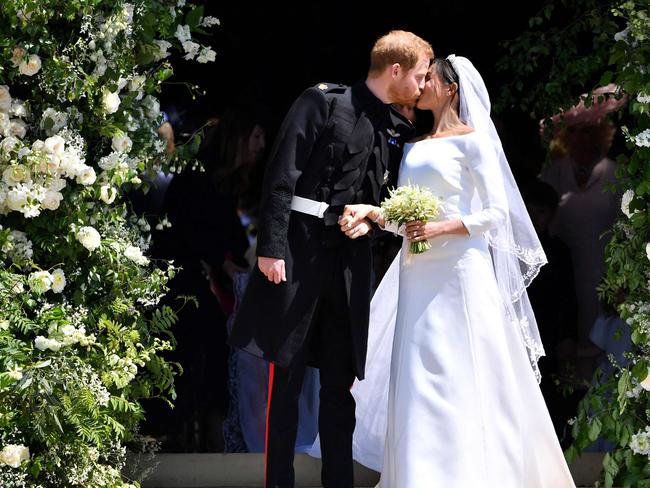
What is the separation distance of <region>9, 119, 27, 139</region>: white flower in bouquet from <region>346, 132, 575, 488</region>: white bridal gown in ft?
5.46

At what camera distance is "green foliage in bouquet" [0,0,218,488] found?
439cm

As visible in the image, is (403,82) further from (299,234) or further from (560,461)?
(560,461)

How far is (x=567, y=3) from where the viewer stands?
6.00 m

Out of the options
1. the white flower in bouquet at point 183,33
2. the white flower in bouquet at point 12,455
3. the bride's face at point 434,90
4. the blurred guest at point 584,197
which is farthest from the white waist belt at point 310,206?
the blurred guest at point 584,197

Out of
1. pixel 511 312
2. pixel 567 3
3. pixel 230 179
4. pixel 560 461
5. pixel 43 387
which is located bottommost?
pixel 560 461

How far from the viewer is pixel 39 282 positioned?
4441 millimetres

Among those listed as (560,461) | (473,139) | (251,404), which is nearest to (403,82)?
(473,139)

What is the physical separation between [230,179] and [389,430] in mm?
1899

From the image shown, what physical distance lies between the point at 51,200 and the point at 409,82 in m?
1.64

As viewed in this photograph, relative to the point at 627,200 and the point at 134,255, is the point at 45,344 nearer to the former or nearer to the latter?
the point at 134,255

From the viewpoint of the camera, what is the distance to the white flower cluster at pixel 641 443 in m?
4.81

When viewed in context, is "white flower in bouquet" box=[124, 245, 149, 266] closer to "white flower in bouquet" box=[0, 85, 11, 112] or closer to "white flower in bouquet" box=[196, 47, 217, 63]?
"white flower in bouquet" box=[0, 85, 11, 112]

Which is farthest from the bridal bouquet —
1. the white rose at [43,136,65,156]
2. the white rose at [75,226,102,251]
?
the white rose at [43,136,65,156]

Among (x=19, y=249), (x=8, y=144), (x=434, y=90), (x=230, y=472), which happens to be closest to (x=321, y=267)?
(x=434, y=90)
